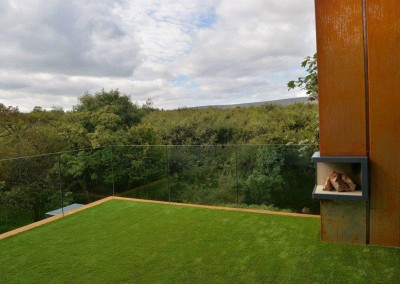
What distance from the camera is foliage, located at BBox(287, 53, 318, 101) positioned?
502 cm

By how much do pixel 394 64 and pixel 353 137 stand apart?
88cm

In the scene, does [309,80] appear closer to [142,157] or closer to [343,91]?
[343,91]

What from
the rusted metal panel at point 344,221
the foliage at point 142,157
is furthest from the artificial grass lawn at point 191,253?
the foliage at point 142,157

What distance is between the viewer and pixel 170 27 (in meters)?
7.66

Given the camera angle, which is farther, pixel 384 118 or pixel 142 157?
pixel 142 157

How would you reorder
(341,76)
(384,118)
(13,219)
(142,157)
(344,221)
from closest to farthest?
(384,118) → (341,76) → (344,221) → (13,219) → (142,157)

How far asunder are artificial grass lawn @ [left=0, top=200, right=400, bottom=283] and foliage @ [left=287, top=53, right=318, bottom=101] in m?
2.18

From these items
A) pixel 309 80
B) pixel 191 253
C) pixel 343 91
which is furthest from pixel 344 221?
pixel 309 80

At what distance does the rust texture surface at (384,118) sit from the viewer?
10.6 ft

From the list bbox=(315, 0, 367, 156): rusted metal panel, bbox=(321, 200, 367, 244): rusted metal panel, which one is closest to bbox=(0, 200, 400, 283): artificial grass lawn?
bbox=(321, 200, 367, 244): rusted metal panel

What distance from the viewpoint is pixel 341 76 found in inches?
137

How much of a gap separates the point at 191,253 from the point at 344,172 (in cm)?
209

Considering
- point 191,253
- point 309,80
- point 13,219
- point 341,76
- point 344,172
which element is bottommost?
point 191,253

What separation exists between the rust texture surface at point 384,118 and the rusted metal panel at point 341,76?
0.11 metres
